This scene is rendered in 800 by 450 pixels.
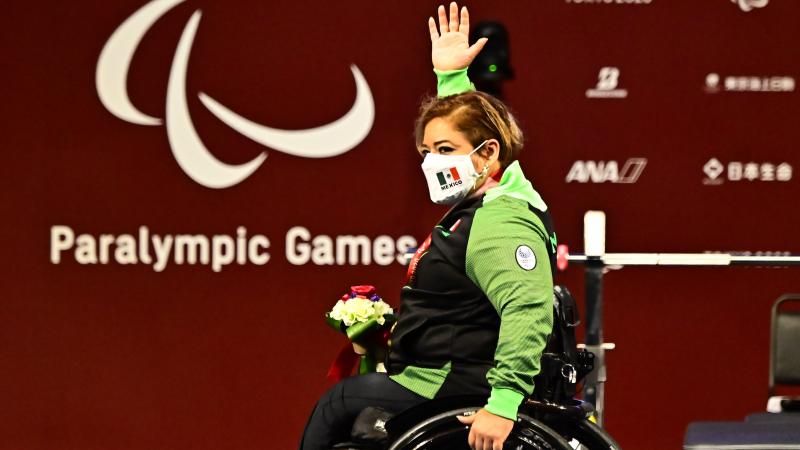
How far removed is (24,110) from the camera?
16.1 feet

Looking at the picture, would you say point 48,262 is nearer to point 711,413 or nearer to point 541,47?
point 541,47

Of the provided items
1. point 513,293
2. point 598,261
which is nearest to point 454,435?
point 513,293

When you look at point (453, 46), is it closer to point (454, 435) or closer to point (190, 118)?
point (454, 435)

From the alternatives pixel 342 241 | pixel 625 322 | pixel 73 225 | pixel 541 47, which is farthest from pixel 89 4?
pixel 625 322

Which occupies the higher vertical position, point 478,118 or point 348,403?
point 478,118

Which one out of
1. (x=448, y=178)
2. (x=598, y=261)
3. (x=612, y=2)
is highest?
(x=612, y=2)

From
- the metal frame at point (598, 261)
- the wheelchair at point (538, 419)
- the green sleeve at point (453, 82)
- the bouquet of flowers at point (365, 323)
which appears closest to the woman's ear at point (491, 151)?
the green sleeve at point (453, 82)

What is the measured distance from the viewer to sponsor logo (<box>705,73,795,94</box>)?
4.88m

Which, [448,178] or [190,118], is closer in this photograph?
[448,178]

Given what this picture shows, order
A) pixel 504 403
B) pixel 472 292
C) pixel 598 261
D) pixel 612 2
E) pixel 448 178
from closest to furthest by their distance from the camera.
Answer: pixel 504 403, pixel 472 292, pixel 448 178, pixel 598 261, pixel 612 2

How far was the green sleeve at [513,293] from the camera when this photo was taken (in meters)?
2.53

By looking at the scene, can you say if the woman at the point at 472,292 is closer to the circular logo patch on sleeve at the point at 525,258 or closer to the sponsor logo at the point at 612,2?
the circular logo patch on sleeve at the point at 525,258

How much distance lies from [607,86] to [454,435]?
256 cm

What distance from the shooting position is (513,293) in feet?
8.35
